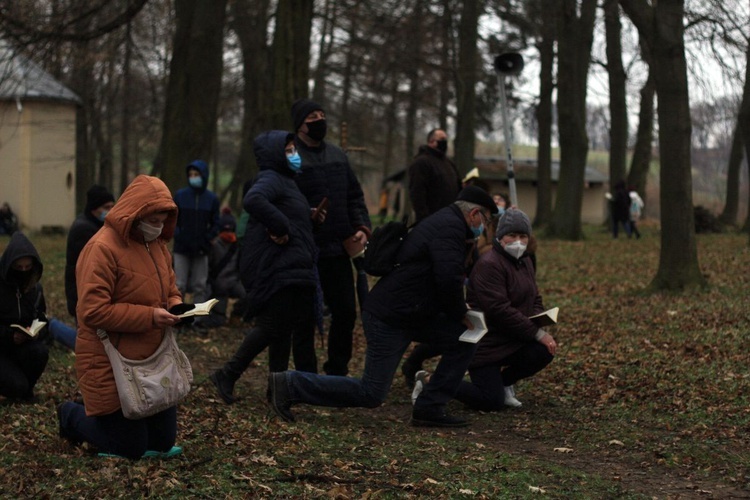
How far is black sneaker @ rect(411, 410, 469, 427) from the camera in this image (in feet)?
26.7

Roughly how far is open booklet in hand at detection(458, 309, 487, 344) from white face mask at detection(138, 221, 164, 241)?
263cm

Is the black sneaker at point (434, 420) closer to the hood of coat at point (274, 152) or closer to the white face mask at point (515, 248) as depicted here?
the white face mask at point (515, 248)

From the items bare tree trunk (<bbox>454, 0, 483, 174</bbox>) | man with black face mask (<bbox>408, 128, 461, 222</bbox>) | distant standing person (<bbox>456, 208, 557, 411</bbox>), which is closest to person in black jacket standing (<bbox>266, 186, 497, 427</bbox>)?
distant standing person (<bbox>456, 208, 557, 411</bbox>)

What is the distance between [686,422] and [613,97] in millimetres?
23978

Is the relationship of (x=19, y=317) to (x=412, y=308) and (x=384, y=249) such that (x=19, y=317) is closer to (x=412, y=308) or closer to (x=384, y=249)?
(x=384, y=249)

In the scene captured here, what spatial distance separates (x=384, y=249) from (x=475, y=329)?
93cm

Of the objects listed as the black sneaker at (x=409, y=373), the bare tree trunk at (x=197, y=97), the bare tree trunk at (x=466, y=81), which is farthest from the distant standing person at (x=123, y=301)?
the bare tree trunk at (x=466, y=81)

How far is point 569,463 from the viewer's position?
287 inches

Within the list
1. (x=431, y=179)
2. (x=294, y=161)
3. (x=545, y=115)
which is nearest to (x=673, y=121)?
(x=431, y=179)

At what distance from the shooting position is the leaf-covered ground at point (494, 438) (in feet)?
19.9

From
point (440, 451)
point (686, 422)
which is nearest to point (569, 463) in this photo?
point (440, 451)

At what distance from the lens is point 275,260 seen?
821 centimetres

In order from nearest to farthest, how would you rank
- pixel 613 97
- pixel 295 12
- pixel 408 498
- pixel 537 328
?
1. pixel 408 498
2. pixel 537 328
3. pixel 295 12
4. pixel 613 97

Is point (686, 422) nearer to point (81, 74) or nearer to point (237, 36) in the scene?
point (237, 36)
